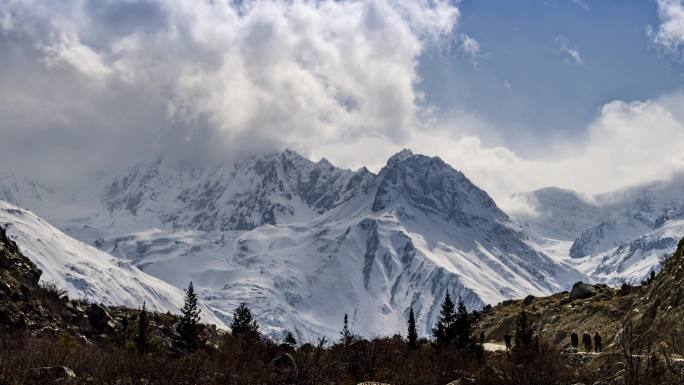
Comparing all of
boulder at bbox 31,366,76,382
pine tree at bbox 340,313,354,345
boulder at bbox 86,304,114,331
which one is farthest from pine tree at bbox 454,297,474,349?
boulder at bbox 31,366,76,382

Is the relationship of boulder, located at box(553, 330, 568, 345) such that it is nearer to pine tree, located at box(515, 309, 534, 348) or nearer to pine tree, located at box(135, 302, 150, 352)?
pine tree, located at box(515, 309, 534, 348)

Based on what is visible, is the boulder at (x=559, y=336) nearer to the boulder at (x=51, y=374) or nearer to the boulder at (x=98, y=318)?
the boulder at (x=98, y=318)

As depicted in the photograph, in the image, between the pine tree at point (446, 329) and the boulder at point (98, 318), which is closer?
the boulder at point (98, 318)

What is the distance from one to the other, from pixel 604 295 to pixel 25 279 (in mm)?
57724

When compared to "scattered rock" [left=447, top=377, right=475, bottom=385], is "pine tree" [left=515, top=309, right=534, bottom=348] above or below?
above

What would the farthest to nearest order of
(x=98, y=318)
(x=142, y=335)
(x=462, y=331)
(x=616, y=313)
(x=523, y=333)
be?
(x=462, y=331) < (x=616, y=313) < (x=98, y=318) < (x=142, y=335) < (x=523, y=333)

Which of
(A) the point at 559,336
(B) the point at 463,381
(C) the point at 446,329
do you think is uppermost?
(C) the point at 446,329

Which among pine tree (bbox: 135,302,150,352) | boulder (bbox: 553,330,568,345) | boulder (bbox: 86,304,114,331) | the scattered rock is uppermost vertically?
boulder (bbox: 553,330,568,345)

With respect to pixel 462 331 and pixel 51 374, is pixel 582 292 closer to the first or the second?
pixel 462 331

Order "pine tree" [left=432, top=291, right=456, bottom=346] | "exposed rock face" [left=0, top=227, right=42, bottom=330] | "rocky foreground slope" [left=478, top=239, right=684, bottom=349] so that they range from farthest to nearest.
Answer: "pine tree" [left=432, top=291, right=456, bottom=346]
"exposed rock face" [left=0, top=227, right=42, bottom=330]
"rocky foreground slope" [left=478, top=239, right=684, bottom=349]

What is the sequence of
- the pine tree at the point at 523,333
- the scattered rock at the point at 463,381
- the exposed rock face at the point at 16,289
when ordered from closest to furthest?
the scattered rock at the point at 463,381
the pine tree at the point at 523,333
the exposed rock face at the point at 16,289

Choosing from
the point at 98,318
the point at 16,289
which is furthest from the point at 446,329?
the point at 16,289

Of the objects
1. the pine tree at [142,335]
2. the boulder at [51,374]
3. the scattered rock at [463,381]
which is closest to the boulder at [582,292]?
the pine tree at [142,335]

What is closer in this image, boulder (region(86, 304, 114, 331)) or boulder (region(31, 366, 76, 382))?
boulder (region(31, 366, 76, 382))
